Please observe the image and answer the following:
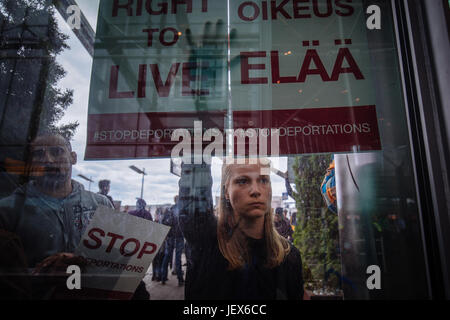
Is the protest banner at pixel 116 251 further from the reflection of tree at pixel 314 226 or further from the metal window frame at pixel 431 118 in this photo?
the metal window frame at pixel 431 118

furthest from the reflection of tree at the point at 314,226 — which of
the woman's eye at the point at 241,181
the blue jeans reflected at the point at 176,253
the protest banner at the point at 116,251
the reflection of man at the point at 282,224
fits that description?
the protest banner at the point at 116,251

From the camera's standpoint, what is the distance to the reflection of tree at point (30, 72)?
1.44 m

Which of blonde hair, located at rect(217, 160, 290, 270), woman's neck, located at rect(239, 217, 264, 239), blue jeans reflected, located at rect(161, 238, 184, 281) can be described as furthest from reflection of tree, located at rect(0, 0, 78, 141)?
woman's neck, located at rect(239, 217, 264, 239)

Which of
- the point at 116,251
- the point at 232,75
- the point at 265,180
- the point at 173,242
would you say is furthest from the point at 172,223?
the point at 232,75

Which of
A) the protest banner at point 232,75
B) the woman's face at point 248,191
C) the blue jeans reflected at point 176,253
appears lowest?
the blue jeans reflected at point 176,253

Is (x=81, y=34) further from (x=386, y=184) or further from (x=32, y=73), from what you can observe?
(x=386, y=184)

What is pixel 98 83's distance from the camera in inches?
58.2

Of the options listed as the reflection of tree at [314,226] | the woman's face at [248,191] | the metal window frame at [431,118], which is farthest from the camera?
the woman's face at [248,191]

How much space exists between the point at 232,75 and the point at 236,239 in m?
0.97

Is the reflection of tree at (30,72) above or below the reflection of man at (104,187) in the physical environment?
above

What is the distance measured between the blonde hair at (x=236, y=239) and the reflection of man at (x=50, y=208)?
64 centimetres

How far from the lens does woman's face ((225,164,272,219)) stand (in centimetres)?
135

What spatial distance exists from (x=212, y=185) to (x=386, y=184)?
95cm

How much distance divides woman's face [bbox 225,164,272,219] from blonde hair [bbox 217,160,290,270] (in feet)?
0.09
